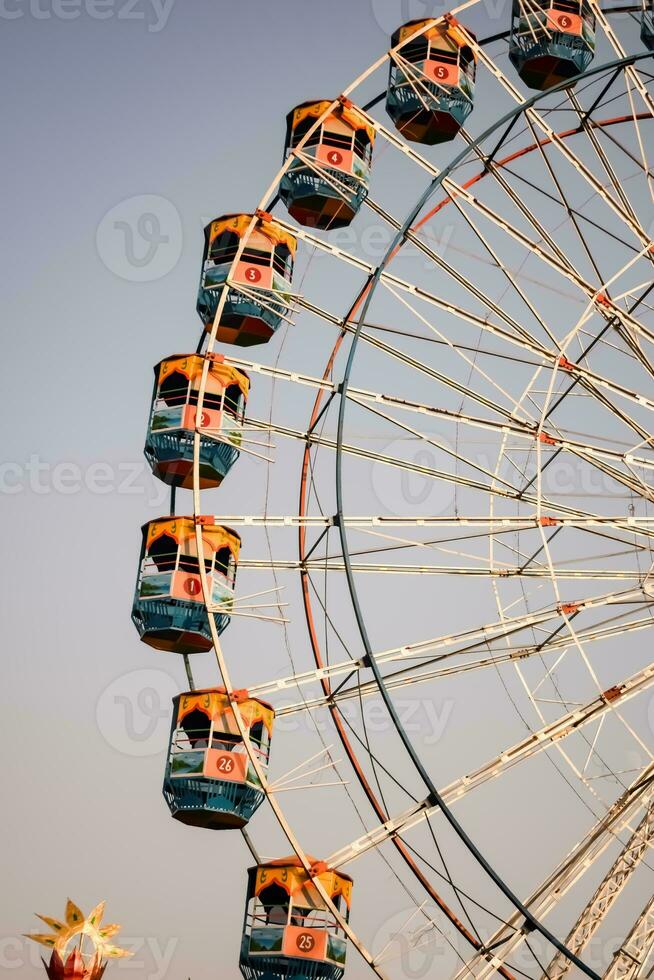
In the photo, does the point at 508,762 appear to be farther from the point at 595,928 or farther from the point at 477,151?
the point at 477,151

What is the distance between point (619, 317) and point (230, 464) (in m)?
6.17

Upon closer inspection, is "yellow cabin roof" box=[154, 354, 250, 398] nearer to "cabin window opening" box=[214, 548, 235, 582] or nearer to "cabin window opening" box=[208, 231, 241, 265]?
"cabin window opening" box=[208, 231, 241, 265]

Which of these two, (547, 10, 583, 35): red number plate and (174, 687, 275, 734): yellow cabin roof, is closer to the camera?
(174, 687, 275, 734): yellow cabin roof

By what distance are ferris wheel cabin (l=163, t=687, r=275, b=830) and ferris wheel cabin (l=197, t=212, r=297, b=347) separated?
5872mm

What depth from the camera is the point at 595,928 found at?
18.6 meters

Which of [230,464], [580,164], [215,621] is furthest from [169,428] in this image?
[580,164]

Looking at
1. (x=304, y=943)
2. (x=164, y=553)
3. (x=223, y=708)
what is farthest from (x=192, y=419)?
(x=304, y=943)

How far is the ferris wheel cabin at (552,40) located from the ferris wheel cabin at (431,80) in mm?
960

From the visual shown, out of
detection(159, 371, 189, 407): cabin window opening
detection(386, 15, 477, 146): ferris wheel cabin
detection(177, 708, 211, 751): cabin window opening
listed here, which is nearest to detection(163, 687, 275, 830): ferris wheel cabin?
detection(177, 708, 211, 751): cabin window opening

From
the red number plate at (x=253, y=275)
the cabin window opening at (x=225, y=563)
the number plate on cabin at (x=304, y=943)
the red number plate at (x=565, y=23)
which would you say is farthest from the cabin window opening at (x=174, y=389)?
the red number plate at (x=565, y=23)

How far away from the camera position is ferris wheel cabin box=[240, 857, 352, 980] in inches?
756

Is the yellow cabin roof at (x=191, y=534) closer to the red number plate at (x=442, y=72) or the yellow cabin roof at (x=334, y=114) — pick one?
the yellow cabin roof at (x=334, y=114)

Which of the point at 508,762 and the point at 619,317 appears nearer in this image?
the point at 508,762

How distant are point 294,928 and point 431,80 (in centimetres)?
1367
